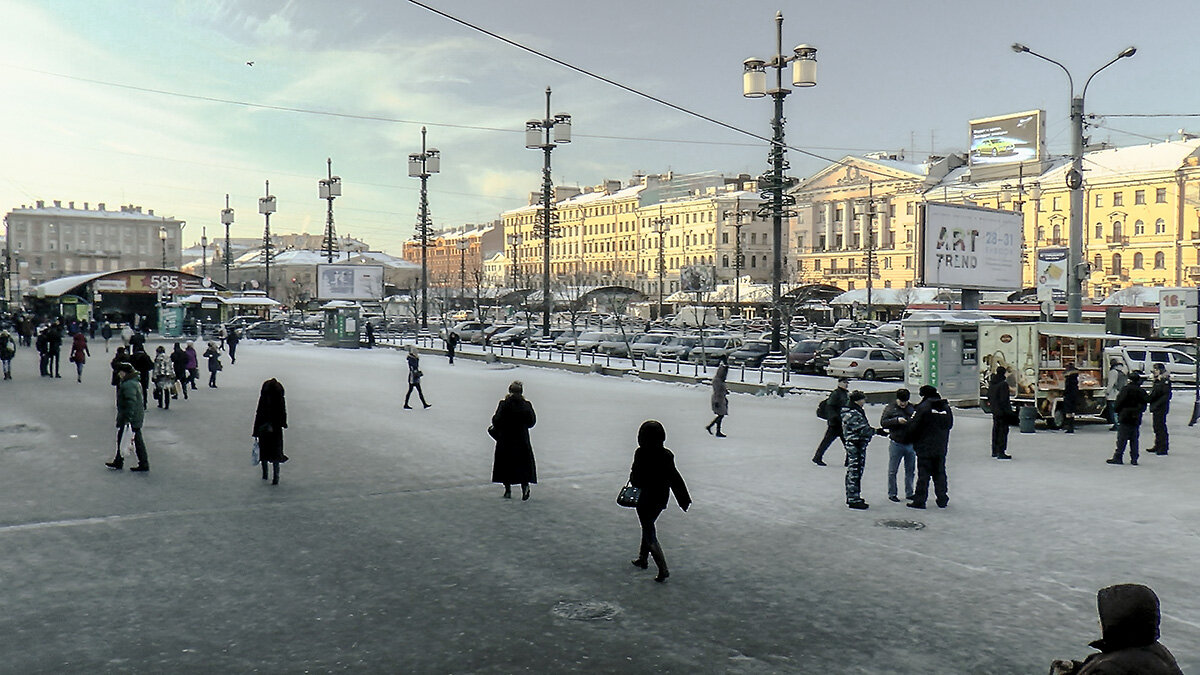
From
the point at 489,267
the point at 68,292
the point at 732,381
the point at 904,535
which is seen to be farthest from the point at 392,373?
the point at 489,267

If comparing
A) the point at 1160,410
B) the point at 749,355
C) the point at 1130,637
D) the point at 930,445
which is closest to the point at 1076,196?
the point at 1160,410

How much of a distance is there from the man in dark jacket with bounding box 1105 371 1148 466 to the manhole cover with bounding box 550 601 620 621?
431 inches

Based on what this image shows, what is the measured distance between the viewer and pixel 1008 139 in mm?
91938

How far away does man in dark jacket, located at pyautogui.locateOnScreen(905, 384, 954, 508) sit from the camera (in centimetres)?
1112

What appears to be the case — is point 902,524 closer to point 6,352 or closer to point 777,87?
point 777,87

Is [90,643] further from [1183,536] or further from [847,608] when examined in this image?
[1183,536]

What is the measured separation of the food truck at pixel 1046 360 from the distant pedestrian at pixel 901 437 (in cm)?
1026

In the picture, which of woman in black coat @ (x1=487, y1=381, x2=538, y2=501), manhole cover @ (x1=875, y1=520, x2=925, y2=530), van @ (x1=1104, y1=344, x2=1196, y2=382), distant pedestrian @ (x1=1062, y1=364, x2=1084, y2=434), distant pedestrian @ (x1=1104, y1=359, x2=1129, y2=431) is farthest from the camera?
van @ (x1=1104, y1=344, x2=1196, y2=382)

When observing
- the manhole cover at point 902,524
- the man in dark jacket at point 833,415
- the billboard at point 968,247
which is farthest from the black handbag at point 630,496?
the billboard at point 968,247

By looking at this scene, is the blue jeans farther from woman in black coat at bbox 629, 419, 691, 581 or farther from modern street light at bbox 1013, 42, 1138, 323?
modern street light at bbox 1013, 42, 1138, 323

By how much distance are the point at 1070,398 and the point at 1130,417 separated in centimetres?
461

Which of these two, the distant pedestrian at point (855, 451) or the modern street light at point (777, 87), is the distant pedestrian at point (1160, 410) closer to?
the distant pedestrian at point (855, 451)

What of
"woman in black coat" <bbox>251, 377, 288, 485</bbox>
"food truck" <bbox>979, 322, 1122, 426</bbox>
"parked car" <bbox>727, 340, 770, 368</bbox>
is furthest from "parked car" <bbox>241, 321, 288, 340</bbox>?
"woman in black coat" <bbox>251, 377, 288, 485</bbox>

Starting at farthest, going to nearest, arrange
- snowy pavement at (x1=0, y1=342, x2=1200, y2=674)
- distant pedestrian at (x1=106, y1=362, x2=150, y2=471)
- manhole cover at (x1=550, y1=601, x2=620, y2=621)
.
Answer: distant pedestrian at (x1=106, y1=362, x2=150, y2=471) → manhole cover at (x1=550, y1=601, x2=620, y2=621) → snowy pavement at (x1=0, y1=342, x2=1200, y2=674)
